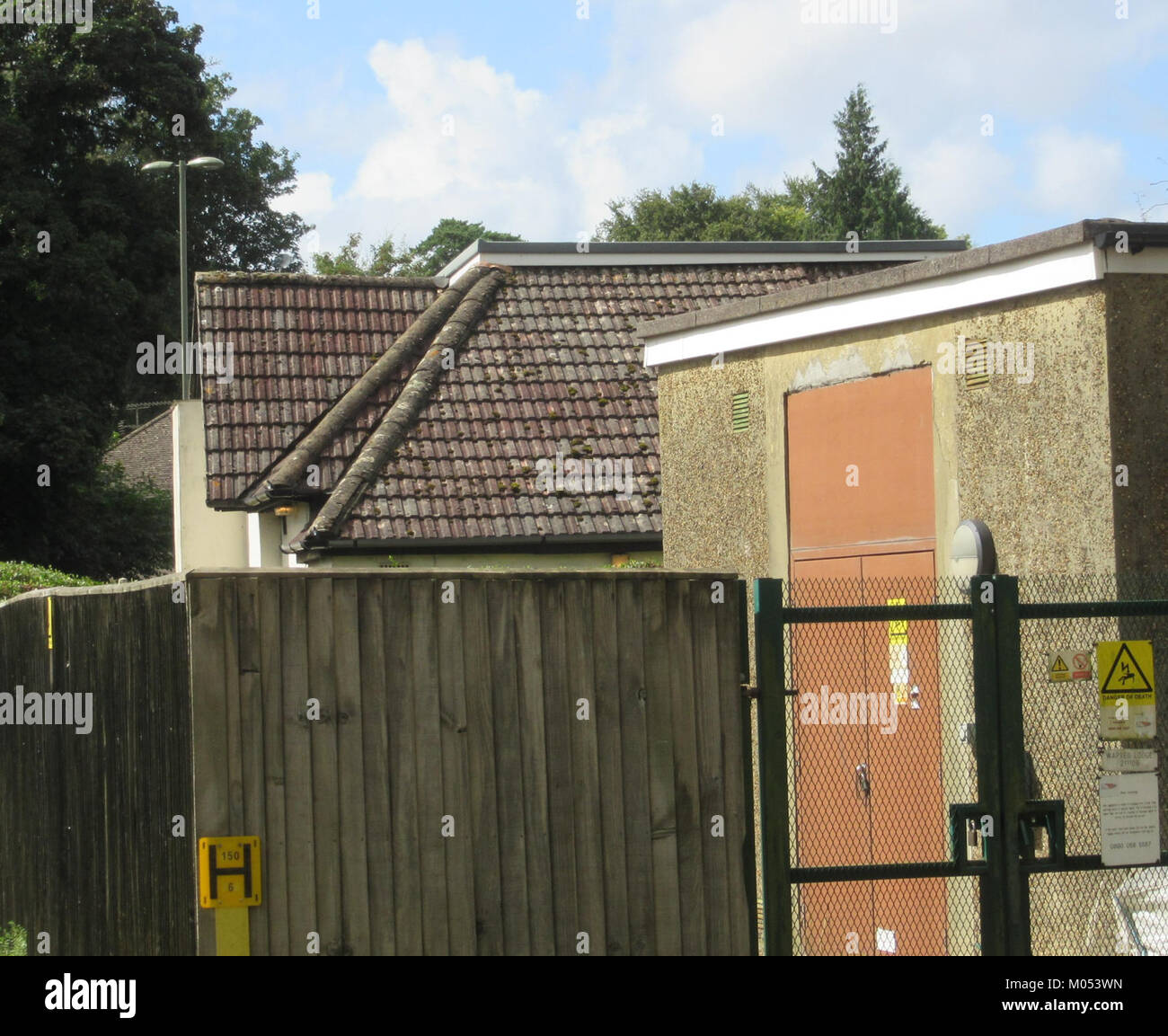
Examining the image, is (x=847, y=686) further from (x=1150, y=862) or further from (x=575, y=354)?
(x=575, y=354)

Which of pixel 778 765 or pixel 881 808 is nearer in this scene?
pixel 778 765

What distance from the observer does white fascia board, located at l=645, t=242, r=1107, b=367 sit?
733 cm

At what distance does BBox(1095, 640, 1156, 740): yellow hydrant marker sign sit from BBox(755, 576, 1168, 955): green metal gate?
0.55 ft

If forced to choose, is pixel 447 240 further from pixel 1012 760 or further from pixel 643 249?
pixel 1012 760

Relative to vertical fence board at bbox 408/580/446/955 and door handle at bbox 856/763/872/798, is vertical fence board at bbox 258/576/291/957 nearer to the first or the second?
vertical fence board at bbox 408/580/446/955

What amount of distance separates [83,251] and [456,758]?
28.9 meters

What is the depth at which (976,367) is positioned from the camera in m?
7.95

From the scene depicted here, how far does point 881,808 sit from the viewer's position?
8141 mm

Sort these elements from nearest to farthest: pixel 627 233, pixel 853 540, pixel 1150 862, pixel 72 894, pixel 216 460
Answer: pixel 1150 862, pixel 72 894, pixel 853 540, pixel 216 460, pixel 627 233

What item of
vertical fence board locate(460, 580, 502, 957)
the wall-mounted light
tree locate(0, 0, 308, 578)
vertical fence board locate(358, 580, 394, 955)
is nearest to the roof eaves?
the wall-mounted light

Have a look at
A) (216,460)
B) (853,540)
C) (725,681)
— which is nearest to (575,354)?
(216,460)

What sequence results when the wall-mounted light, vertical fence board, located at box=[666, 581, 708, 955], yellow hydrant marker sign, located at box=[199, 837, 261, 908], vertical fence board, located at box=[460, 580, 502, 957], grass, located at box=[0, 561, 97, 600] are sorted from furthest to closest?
grass, located at box=[0, 561, 97, 600] → the wall-mounted light → vertical fence board, located at box=[666, 581, 708, 955] → vertical fence board, located at box=[460, 580, 502, 957] → yellow hydrant marker sign, located at box=[199, 837, 261, 908]

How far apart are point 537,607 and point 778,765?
1.18 meters

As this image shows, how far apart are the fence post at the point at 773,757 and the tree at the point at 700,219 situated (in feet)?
205
